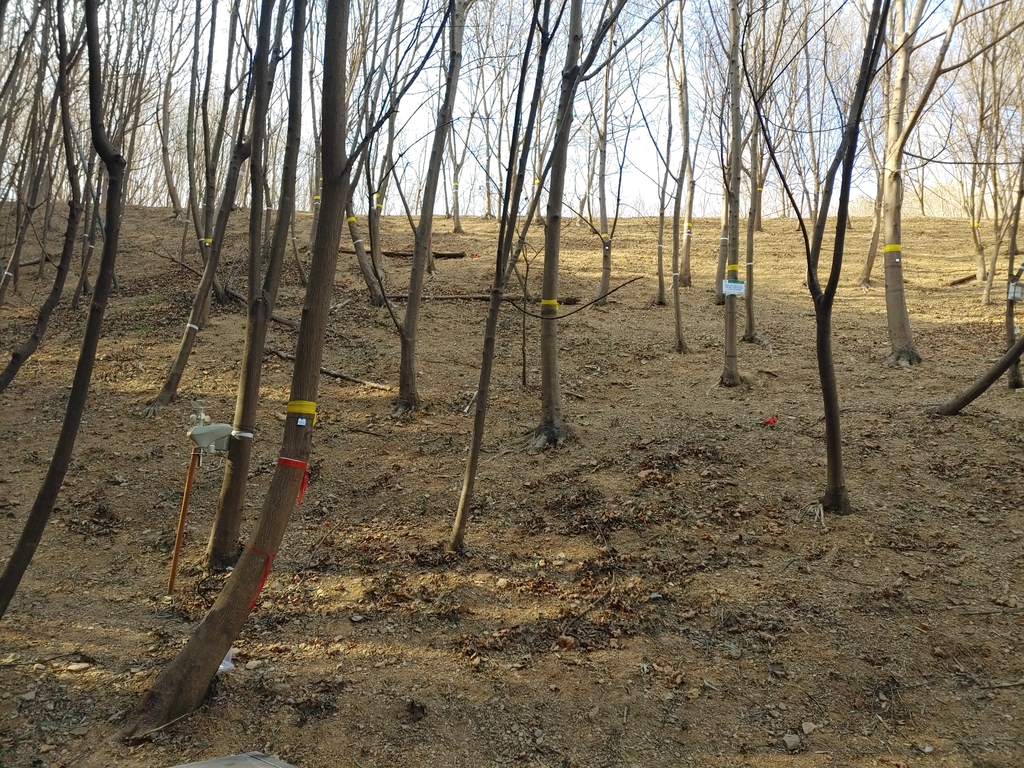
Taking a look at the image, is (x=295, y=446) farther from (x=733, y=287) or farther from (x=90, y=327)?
(x=733, y=287)

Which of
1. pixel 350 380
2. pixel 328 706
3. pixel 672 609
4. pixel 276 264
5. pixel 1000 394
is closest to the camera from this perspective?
pixel 328 706

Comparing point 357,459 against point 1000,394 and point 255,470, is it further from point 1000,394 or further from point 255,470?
point 1000,394

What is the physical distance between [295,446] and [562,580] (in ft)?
6.61

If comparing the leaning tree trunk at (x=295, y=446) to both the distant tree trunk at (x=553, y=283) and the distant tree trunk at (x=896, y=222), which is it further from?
the distant tree trunk at (x=896, y=222)

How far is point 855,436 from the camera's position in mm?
6199

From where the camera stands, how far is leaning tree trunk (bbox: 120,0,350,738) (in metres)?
3.33

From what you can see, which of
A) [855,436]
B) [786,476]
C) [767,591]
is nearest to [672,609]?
[767,591]

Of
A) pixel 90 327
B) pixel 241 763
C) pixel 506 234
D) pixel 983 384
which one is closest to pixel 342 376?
pixel 506 234

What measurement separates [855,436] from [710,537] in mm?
2294

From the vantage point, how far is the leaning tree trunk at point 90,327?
9.44ft

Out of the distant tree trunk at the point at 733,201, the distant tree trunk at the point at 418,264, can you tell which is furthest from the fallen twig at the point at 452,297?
the distant tree trunk at the point at 733,201

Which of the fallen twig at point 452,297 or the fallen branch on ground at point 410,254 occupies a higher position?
the fallen branch on ground at point 410,254

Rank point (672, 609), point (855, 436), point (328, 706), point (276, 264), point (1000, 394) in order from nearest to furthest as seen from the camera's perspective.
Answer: point (328, 706)
point (672, 609)
point (276, 264)
point (855, 436)
point (1000, 394)

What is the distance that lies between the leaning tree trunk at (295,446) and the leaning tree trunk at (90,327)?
0.87m
